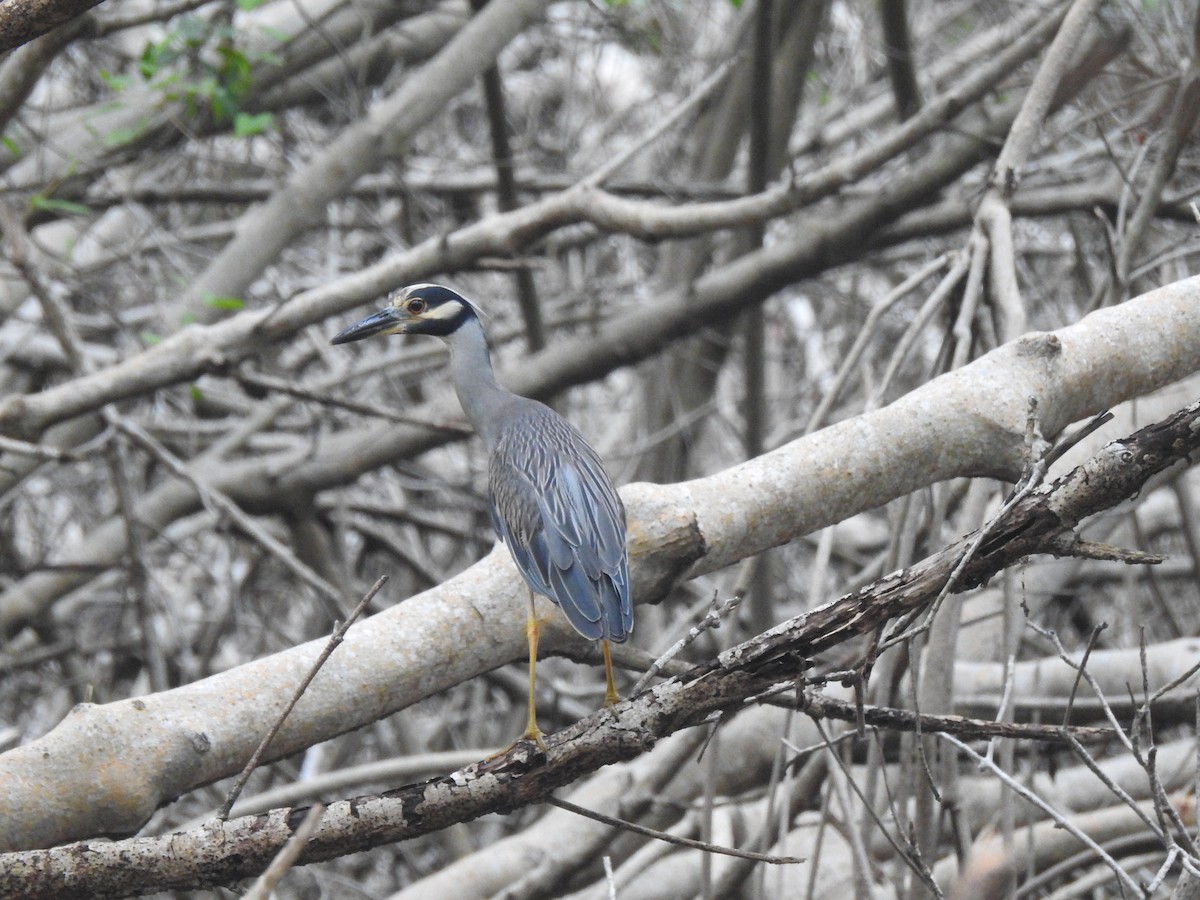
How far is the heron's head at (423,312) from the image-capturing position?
3.36m

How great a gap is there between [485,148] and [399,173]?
237cm

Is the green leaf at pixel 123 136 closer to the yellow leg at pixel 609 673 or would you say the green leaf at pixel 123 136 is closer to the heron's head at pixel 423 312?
the heron's head at pixel 423 312

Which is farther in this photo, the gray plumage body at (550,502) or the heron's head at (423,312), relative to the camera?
the heron's head at (423,312)

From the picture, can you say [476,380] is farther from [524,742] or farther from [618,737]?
[618,737]

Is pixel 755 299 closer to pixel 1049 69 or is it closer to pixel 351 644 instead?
pixel 1049 69

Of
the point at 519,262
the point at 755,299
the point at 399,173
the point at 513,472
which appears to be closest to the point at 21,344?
the point at 399,173

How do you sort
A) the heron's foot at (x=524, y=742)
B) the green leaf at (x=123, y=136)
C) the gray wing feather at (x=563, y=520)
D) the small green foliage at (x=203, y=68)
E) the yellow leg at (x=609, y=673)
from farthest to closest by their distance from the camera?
the green leaf at (x=123, y=136) < the small green foliage at (x=203, y=68) < the yellow leg at (x=609, y=673) < the gray wing feather at (x=563, y=520) < the heron's foot at (x=524, y=742)

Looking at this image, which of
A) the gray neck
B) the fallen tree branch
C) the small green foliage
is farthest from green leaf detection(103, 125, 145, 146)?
the fallen tree branch

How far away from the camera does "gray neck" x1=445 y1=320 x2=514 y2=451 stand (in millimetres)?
3299

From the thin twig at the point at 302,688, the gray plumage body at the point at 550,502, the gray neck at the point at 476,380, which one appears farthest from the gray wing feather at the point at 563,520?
the thin twig at the point at 302,688

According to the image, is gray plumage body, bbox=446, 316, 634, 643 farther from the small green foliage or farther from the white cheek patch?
the small green foliage

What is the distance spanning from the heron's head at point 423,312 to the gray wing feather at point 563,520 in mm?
347

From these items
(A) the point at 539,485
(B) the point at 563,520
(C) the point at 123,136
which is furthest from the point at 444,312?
(C) the point at 123,136

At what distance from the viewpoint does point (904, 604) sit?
78.3 inches
